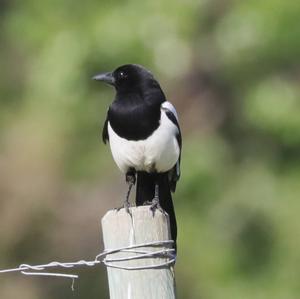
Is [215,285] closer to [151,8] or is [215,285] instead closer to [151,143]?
[151,8]

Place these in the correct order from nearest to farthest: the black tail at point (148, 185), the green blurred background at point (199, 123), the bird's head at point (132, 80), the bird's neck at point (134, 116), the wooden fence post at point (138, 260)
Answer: the wooden fence post at point (138, 260), the bird's neck at point (134, 116), the bird's head at point (132, 80), the black tail at point (148, 185), the green blurred background at point (199, 123)

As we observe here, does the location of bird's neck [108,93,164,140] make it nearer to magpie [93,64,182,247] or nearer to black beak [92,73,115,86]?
magpie [93,64,182,247]

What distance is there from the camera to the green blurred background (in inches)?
308

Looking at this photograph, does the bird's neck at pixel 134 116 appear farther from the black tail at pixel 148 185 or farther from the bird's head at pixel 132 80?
the black tail at pixel 148 185

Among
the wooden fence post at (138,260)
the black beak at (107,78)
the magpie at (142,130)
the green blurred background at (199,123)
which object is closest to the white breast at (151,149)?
the magpie at (142,130)

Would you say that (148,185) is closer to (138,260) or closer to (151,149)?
(151,149)

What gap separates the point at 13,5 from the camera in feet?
33.6

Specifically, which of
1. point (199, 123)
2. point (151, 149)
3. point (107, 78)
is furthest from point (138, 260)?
point (199, 123)

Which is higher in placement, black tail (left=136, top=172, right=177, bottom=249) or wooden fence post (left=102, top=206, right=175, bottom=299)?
black tail (left=136, top=172, right=177, bottom=249)

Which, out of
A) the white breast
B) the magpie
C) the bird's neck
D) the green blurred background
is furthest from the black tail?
the green blurred background

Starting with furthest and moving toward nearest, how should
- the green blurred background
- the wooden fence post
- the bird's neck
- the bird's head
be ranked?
the green blurred background, the bird's head, the bird's neck, the wooden fence post

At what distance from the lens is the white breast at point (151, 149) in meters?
4.64

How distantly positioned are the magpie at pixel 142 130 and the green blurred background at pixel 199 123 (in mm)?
2991

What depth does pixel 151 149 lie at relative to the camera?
183 inches
